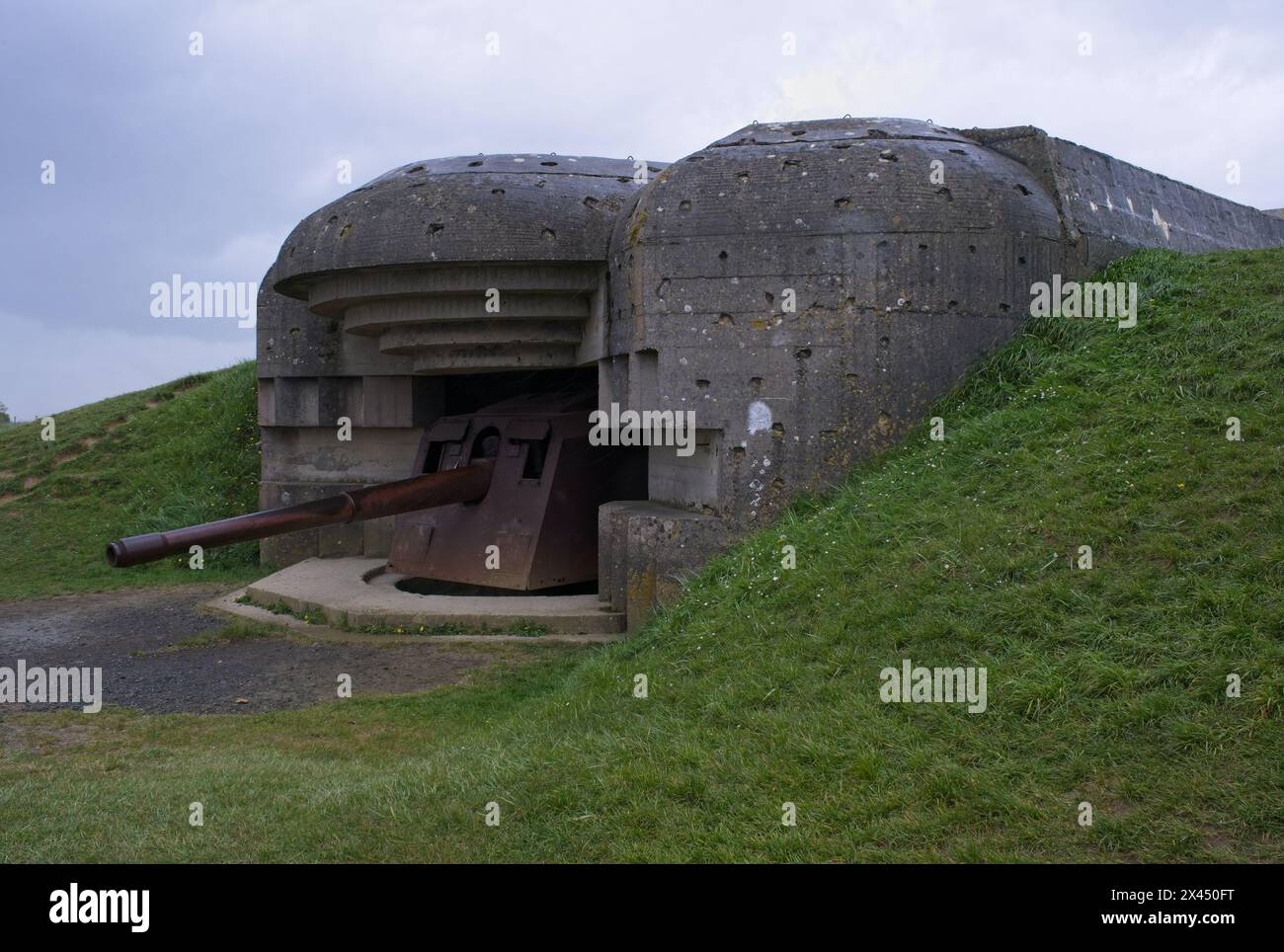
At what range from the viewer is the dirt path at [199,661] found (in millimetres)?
6637

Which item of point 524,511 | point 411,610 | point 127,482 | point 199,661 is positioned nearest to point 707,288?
point 524,511

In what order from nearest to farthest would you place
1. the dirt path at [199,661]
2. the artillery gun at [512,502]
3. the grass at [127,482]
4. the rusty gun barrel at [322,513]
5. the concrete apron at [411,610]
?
the dirt path at [199,661], the rusty gun barrel at [322,513], the concrete apron at [411,610], the artillery gun at [512,502], the grass at [127,482]

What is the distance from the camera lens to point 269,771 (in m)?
4.84

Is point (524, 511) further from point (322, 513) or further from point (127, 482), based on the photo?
point (127, 482)

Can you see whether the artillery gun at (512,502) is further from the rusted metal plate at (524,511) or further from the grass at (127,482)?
the grass at (127,482)

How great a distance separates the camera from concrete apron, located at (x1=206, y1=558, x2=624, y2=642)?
7.91 metres

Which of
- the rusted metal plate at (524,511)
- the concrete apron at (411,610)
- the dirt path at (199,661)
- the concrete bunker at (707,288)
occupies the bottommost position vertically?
the dirt path at (199,661)

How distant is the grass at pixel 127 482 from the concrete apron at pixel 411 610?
81.1 inches

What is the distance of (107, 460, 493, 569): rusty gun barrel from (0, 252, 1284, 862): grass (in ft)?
3.40

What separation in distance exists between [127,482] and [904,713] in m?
11.8

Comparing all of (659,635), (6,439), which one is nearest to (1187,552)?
(659,635)

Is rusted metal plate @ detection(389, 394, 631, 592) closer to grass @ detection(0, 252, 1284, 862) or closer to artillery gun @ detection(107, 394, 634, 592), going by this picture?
artillery gun @ detection(107, 394, 634, 592)

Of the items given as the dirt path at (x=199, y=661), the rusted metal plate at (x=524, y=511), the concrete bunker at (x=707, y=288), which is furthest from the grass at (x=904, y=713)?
the rusted metal plate at (x=524, y=511)

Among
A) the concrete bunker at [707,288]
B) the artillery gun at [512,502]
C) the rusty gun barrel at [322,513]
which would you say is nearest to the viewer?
the rusty gun barrel at [322,513]
